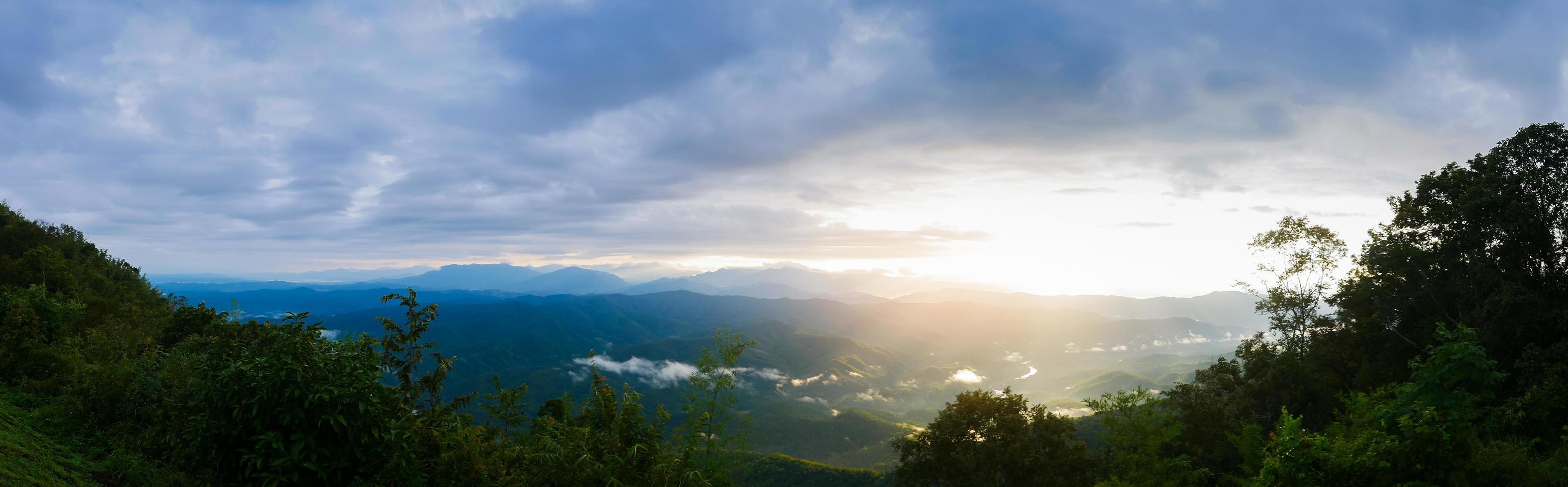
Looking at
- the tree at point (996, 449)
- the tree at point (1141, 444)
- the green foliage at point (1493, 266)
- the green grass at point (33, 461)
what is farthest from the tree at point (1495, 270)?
the green grass at point (33, 461)

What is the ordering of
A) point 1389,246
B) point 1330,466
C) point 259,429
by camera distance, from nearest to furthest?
point 259,429 < point 1330,466 < point 1389,246

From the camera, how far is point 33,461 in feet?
40.0

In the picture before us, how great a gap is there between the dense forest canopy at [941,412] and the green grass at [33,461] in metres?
0.10

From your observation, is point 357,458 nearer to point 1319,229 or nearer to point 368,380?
point 368,380

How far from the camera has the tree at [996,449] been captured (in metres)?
32.2

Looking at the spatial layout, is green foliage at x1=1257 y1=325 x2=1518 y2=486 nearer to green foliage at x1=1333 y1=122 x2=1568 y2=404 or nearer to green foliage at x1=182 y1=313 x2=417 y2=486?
green foliage at x1=1333 y1=122 x2=1568 y2=404

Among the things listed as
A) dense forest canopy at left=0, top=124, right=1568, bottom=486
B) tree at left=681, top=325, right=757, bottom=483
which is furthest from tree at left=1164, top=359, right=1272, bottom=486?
tree at left=681, top=325, right=757, bottom=483

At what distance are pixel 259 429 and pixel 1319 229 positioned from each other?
52186 mm

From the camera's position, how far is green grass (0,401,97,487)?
425 inches

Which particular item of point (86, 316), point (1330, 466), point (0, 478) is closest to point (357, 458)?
point (0, 478)

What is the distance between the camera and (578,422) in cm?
1758

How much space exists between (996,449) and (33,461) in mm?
35622

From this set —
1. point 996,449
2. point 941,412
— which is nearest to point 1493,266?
point 996,449

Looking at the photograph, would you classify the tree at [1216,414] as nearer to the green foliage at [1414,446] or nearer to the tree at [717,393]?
the green foliage at [1414,446]
